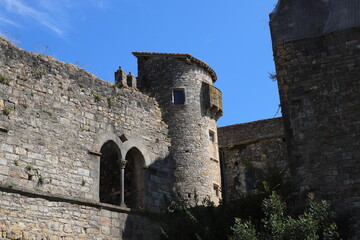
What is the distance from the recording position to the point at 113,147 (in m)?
15.4

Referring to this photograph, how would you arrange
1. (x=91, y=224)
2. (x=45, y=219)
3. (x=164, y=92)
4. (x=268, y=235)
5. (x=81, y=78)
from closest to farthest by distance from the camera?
(x=268, y=235), (x=45, y=219), (x=91, y=224), (x=81, y=78), (x=164, y=92)

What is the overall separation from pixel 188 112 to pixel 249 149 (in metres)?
5.40

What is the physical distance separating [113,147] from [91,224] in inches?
96.5

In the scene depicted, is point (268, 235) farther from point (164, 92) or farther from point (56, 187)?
point (164, 92)

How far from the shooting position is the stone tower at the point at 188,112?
1634cm

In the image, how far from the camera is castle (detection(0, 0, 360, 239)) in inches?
493

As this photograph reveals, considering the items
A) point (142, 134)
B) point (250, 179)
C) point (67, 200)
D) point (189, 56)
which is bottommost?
point (67, 200)

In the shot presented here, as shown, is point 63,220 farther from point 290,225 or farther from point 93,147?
point 290,225

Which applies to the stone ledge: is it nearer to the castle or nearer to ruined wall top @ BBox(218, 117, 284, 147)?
the castle

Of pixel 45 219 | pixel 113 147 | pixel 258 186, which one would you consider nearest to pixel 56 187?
pixel 45 219

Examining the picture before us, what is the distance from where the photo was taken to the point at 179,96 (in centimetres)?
1720

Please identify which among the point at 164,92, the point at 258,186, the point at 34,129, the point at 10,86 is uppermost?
the point at 164,92

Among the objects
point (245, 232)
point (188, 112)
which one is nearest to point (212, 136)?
point (188, 112)

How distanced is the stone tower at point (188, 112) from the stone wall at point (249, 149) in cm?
392
